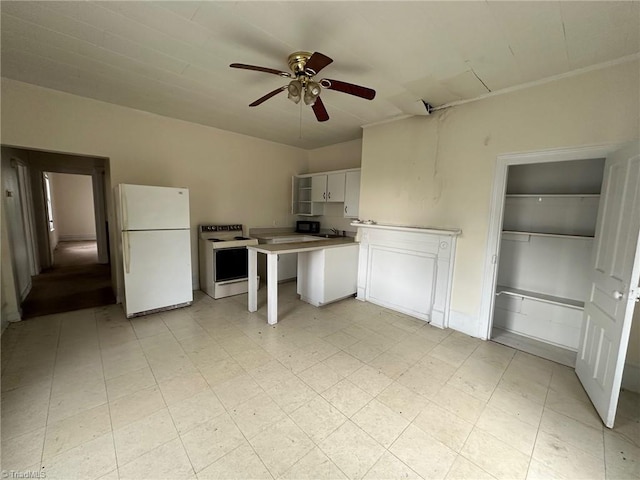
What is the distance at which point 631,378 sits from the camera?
2.16 meters

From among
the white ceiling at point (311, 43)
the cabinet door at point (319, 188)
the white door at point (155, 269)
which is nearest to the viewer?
the white ceiling at point (311, 43)

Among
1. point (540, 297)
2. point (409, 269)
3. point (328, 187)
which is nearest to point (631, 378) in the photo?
point (540, 297)

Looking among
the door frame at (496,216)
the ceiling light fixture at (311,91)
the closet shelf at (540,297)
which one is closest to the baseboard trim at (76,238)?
the ceiling light fixture at (311,91)

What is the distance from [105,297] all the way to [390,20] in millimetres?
A: 4998

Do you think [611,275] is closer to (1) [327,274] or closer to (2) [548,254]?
(2) [548,254]

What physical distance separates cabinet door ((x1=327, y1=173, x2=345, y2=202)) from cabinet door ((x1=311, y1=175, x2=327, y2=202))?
4.0 inches

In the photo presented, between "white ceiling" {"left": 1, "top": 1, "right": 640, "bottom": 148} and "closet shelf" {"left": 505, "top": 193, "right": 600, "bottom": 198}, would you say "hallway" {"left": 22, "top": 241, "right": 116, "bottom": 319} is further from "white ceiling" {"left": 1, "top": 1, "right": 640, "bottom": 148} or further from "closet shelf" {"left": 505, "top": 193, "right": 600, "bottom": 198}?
"closet shelf" {"left": 505, "top": 193, "right": 600, "bottom": 198}

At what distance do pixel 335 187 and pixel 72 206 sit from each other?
10476 mm

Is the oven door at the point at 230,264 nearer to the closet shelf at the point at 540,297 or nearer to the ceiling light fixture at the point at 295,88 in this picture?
the ceiling light fixture at the point at 295,88

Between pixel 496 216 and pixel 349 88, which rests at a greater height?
pixel 349 88

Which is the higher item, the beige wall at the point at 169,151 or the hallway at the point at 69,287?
the beige wall at the point at 169,151

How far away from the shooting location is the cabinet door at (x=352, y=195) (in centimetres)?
445

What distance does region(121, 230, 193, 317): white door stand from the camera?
10.3ft

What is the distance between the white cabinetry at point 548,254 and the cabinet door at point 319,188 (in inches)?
113
